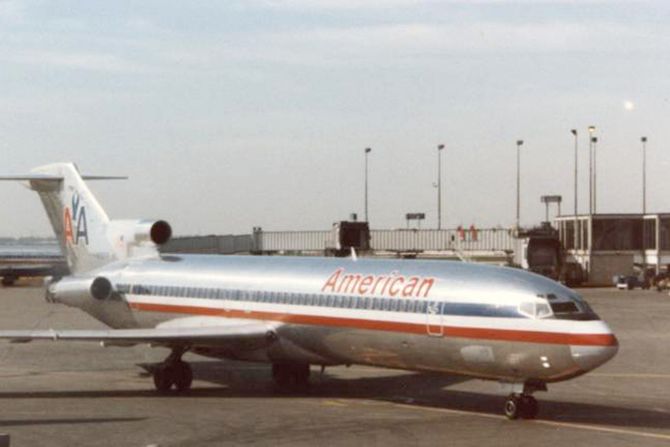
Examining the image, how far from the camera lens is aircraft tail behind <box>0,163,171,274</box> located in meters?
35.5

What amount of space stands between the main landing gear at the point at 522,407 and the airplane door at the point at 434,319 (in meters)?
2.05

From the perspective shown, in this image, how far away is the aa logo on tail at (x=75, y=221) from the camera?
36781 mm

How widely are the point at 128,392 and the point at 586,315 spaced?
12.2 meters

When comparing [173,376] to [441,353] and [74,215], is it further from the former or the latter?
[74,215]

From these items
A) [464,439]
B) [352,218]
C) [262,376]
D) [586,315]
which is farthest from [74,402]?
[352,218]

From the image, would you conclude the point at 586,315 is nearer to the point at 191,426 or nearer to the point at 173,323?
the point at 191,426

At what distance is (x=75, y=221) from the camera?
37.0 m

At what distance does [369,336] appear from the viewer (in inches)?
1043

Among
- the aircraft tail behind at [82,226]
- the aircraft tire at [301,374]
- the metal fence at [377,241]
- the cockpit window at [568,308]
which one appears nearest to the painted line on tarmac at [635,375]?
the aircraft tire at [301,374]

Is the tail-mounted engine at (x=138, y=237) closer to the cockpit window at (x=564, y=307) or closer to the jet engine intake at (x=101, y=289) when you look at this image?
the jet engine intake at (x=101, y=289)

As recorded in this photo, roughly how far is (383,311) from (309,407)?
278 cm

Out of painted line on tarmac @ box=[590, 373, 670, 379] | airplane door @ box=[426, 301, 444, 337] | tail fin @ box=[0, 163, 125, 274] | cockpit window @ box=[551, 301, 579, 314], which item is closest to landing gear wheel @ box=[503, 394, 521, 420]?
airplane door @ box=[426, 301, 444, 337]

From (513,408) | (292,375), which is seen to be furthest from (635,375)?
(513,408)

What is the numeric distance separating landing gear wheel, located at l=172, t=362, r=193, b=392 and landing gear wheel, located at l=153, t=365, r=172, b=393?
126 millimetres
